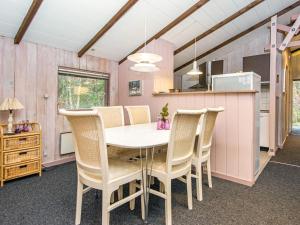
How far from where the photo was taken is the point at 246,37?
530cm

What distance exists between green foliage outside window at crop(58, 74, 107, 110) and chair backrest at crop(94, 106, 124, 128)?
1.41m

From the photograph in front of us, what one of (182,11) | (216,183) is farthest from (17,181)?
(182,11)

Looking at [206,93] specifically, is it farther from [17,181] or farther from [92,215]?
[17,181]

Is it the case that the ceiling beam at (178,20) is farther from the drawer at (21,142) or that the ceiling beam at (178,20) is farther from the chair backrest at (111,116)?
the drawer at (21,142)

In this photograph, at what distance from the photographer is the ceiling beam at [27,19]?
97.5 inches

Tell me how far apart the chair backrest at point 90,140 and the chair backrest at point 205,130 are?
1.13m

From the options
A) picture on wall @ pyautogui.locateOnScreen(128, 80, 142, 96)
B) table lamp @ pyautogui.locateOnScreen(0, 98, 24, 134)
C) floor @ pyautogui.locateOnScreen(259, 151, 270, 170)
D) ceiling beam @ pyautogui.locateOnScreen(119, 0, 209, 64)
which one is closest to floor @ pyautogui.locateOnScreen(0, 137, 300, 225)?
floor @ pyautogui.locateOnScreen(259, 151, 270, 170)

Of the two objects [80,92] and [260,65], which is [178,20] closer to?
[80,92]

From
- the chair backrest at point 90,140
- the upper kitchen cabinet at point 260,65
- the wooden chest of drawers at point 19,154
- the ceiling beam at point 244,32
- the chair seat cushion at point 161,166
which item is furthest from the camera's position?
the upper kitchen cabinet at point 260,65

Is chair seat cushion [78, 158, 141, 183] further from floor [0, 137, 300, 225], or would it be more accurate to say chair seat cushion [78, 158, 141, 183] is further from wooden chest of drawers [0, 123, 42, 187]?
wooden chest of drawers [0, 123, 42, 187]

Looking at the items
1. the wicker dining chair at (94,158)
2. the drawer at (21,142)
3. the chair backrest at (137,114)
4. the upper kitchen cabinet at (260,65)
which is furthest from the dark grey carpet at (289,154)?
the drawer at (21,142)

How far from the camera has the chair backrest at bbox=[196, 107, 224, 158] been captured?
2199 millimetres

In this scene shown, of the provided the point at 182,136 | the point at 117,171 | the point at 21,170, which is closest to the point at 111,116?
the point at 117,171

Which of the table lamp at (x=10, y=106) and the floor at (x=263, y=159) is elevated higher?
the table lamp at (x=10, y=106)
